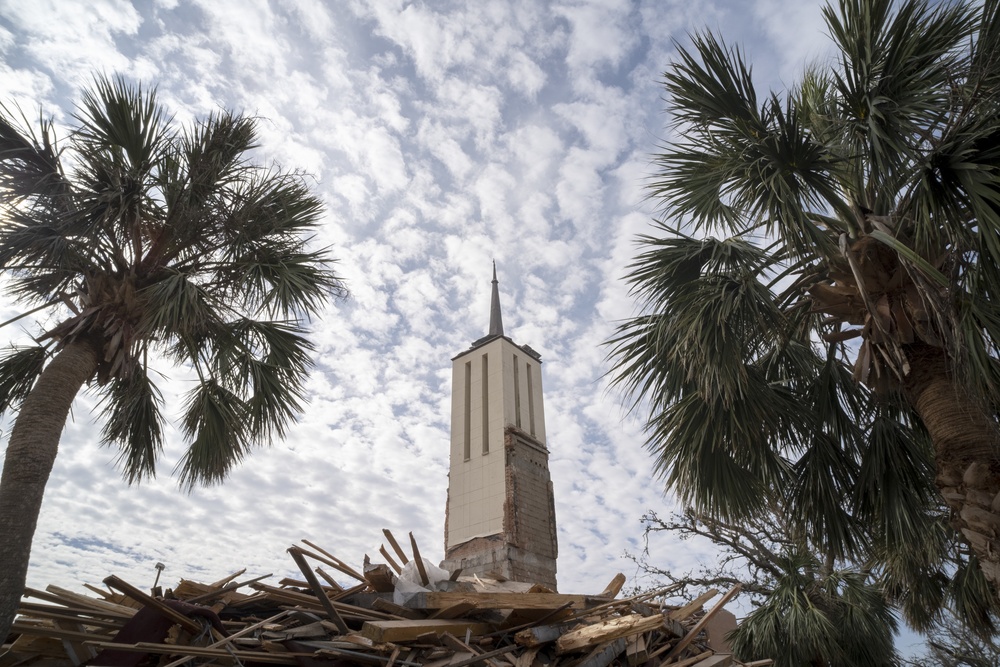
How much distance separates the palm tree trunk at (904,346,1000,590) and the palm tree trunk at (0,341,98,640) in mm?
6335

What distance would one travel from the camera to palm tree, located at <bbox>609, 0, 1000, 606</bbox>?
14.0 ft

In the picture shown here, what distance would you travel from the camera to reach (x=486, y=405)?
16.1 meters

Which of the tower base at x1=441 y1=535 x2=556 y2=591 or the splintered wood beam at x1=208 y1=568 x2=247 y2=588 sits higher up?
the tower base at x1=441 y1=535 x2=556 y2=591

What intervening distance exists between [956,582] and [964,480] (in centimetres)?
294

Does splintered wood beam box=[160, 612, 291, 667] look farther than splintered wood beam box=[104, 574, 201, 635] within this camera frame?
No

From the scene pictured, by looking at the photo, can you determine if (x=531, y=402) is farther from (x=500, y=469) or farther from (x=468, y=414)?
(x=500, y=469)

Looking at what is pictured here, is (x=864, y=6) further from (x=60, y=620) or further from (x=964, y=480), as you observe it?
(x=60, y=620)

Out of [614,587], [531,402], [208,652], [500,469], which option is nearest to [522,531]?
[500,469]

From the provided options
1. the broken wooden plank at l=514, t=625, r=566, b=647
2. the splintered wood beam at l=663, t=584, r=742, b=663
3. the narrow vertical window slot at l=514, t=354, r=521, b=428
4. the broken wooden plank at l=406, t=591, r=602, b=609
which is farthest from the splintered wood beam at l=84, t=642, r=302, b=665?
the narrow vertical window slot at l=514, t=354, r=521, b=428

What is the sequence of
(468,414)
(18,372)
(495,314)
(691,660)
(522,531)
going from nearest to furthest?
(691,660) < (18,372) < (522,531) < (468,414) < (495,314)

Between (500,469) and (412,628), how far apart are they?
11.7m

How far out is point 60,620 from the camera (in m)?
3.36

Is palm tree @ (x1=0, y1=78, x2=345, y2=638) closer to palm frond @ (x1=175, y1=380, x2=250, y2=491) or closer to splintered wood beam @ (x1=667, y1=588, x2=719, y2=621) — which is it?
palm frond @ (x1=175, y1=380, x2=250, y2=491)

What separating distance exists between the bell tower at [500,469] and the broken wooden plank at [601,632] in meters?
10.1
